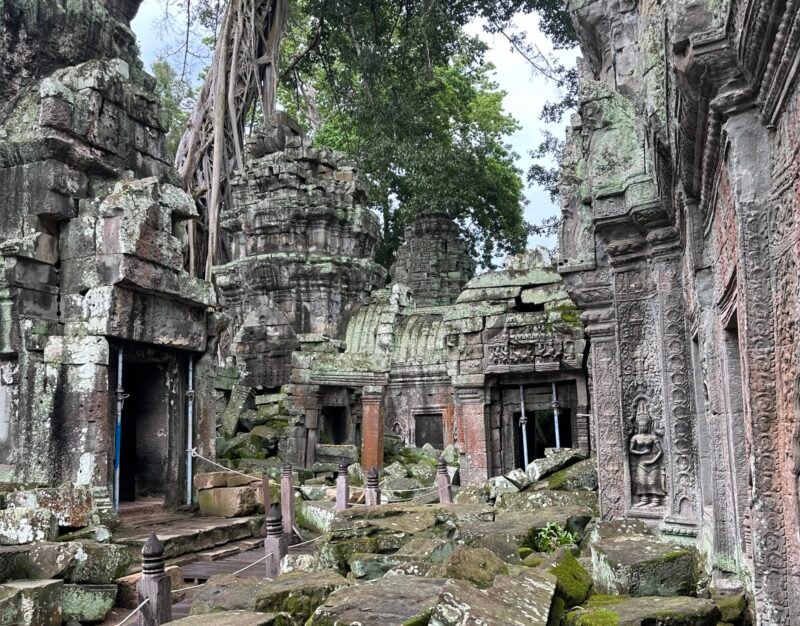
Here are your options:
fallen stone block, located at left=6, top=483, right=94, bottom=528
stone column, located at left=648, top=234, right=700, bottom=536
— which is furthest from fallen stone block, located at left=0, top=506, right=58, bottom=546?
stone column, located at left=648, top=234, right=700, bottom=536

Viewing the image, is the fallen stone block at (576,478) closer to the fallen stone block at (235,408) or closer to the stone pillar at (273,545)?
the stone pillar at (273,545)

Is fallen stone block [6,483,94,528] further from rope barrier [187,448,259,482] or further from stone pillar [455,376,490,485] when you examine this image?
stone pillar [455,376,490,485]

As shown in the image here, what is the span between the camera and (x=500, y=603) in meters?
3.04

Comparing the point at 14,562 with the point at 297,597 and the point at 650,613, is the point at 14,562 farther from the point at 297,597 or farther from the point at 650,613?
the point at 650,613

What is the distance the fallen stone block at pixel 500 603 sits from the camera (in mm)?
2834

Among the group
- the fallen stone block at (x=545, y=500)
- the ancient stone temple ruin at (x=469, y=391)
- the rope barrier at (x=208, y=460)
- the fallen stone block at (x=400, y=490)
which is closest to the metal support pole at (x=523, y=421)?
the ancient stone temple ruin at (x=469, y=391)

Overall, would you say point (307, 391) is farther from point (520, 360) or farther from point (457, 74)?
point (457, 74)

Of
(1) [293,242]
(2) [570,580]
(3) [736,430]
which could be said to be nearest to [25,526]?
(2) [570,580]

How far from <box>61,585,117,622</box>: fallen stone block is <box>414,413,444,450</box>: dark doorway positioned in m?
11.4

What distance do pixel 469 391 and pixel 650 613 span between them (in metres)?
7.52

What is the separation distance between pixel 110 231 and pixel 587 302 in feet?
16.1

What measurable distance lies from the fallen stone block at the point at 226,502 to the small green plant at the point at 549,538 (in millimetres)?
4404

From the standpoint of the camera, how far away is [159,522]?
8031mm

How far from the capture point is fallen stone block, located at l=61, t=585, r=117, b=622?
508 cm
